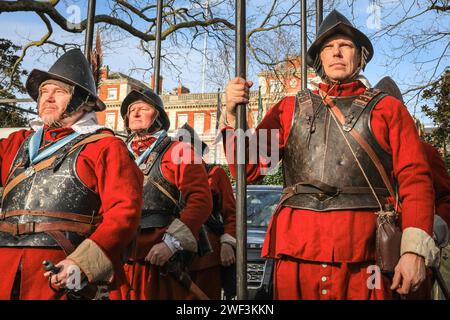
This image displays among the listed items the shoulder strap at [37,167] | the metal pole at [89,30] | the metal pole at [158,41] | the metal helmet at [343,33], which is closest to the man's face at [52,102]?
the shoulder strap at [37,167]

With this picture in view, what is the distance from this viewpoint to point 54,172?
2656 millimetres

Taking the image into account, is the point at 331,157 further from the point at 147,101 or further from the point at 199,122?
the point at 199,122

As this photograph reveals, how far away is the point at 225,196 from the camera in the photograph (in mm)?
5234

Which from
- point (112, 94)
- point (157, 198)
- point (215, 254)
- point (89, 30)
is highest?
point (112, 94)

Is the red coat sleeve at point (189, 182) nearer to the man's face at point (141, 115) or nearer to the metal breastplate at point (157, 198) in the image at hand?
the metal breastplate at point (157, 198)

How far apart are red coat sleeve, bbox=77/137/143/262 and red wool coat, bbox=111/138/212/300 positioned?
122 cm

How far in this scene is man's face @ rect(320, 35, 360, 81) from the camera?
2874 millimetres

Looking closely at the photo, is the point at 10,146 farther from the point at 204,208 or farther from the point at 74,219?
the point at 204,208

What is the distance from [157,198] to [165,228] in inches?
9.5

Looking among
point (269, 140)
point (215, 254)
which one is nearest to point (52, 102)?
point (269, 140)

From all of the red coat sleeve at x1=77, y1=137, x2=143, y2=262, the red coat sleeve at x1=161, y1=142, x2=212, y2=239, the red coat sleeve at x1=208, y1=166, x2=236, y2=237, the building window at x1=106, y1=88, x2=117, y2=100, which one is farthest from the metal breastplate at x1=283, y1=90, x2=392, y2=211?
the building window at x1=106, y1=88, x2=117, y2=100

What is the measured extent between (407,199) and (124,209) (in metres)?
1.39

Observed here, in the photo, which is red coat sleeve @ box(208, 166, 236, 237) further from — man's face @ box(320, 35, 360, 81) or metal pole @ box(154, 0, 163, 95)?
man's face @ box(320, 35, 360, 81)
